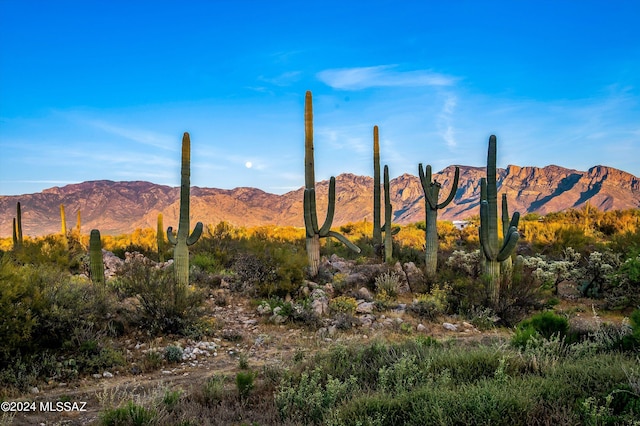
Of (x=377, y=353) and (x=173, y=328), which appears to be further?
(x=173, y=328)

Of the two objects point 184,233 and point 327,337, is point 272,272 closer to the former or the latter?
point 184,233

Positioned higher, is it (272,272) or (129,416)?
(272,272)

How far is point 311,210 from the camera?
15508 millimetres

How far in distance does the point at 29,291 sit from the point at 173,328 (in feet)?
8.96

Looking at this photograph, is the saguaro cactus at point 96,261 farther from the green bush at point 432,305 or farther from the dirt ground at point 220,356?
the green bush at point 432,305

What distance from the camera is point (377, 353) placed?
641cm

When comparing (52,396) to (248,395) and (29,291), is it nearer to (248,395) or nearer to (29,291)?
(29,291)

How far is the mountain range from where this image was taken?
97438 millimetres

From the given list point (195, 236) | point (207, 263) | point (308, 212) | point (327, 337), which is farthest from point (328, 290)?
point (207, 263)

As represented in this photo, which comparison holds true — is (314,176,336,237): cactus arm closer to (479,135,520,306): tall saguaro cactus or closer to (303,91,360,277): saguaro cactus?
(303,91,360,277): saguaro cactus

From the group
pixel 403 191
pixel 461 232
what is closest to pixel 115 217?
pixel 403 191

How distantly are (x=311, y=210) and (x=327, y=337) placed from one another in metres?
6.75

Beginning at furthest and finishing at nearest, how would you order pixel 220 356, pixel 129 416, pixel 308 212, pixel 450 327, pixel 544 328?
pixel 308 212
pixel 450 327
pixel 220 356
pixel 544 328
pixel 129 416

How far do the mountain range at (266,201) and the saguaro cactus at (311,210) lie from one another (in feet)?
238
